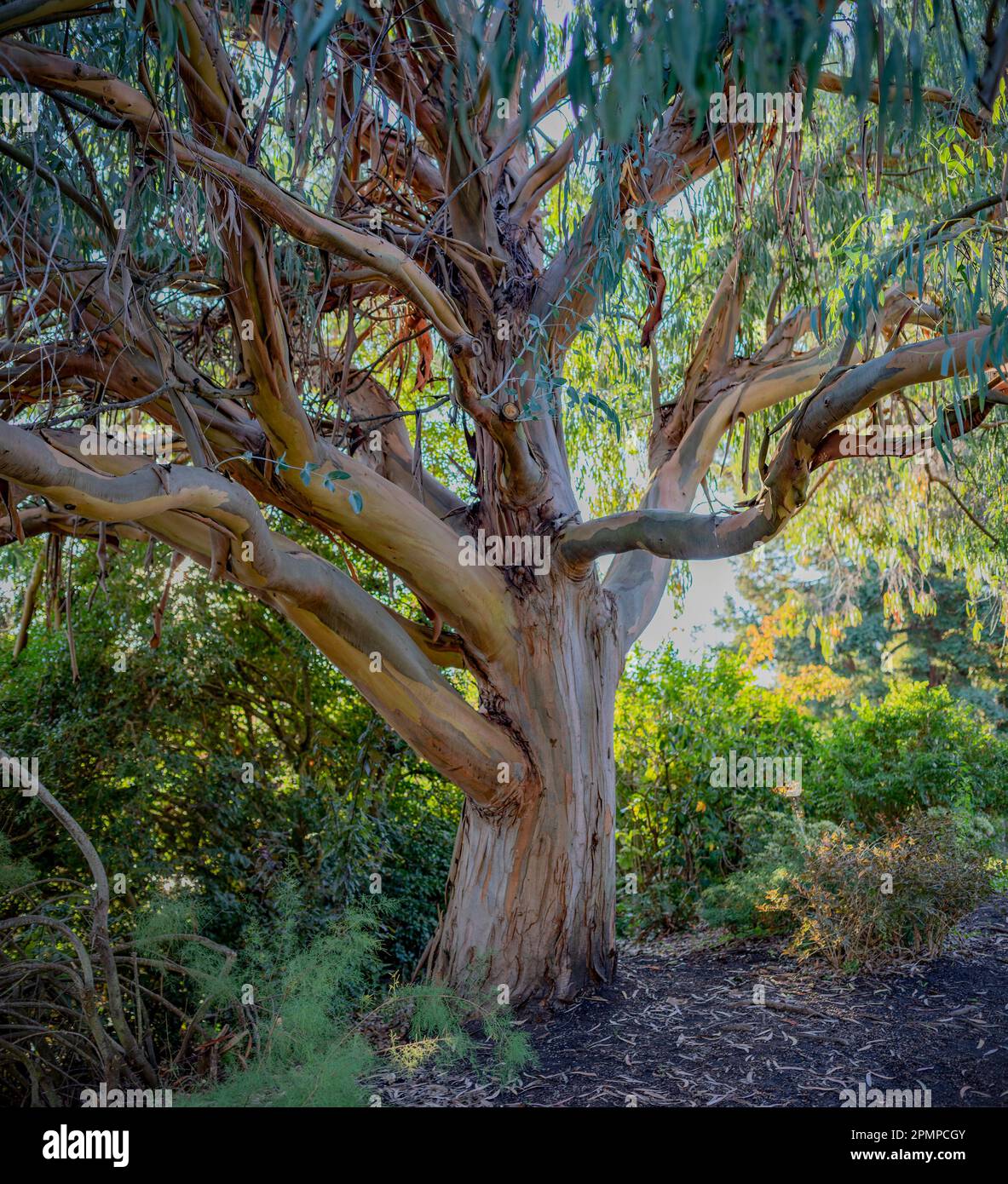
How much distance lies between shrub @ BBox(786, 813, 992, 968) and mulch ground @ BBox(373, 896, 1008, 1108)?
0.41 feet

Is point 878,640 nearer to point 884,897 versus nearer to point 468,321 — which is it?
point 884,897

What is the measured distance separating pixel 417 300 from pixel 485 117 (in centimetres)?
159

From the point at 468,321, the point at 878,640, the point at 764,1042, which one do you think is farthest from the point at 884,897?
the point at 878,640

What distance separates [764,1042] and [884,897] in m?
1.23

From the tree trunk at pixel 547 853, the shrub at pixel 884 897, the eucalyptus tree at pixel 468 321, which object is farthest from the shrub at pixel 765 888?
the eucalyptus tree at pixel 468 321

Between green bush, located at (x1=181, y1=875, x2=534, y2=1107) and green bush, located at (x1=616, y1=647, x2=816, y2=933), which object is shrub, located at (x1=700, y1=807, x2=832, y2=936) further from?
green bush, located at (x1=181, y1=875, x2=534, y2=1107)

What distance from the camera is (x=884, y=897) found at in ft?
15.7

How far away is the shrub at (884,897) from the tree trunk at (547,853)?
1106 millimetres

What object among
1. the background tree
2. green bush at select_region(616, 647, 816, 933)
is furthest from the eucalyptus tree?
the background tree

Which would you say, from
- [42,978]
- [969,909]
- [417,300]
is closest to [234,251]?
[417,300]

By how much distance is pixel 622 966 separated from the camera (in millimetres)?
5359

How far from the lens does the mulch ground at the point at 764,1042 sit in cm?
347
